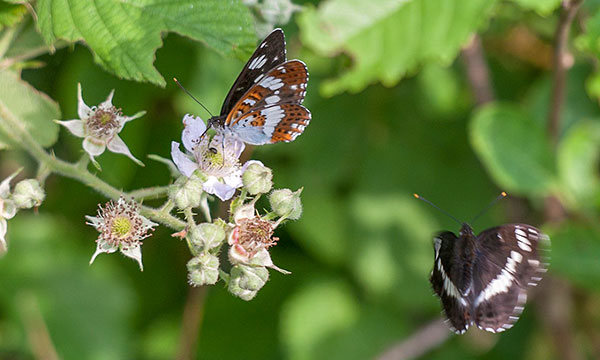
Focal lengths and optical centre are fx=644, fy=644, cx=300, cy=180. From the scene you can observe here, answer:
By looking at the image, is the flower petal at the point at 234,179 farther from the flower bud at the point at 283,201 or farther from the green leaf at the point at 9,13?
the green leaf at the point at 9,13

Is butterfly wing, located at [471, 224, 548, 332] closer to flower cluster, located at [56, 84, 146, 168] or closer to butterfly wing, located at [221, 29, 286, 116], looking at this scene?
butterfly wing, located at [221, 29, 286, 116]

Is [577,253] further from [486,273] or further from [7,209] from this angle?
[7,209]

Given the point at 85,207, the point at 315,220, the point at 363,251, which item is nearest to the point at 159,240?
the point at 85,207

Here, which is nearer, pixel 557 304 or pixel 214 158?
pixel 214 158

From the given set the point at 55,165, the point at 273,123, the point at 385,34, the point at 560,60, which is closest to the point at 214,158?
the point at 273,123

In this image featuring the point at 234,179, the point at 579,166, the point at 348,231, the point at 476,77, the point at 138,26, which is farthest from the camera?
the point at 348,231

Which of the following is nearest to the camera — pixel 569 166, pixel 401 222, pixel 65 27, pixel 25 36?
pixel 65 27

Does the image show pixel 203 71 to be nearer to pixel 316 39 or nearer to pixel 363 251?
pixel 316 39
